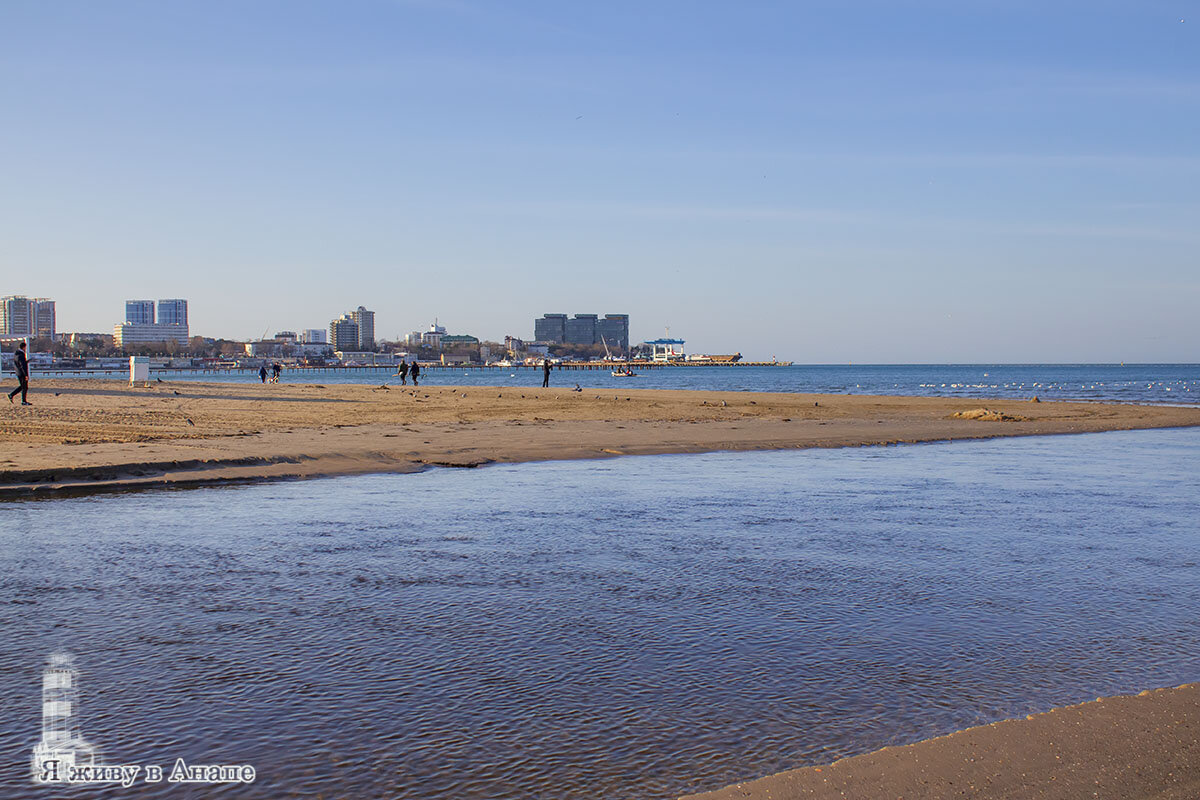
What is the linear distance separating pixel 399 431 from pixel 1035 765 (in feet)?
63.8

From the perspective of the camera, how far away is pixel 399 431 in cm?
2227

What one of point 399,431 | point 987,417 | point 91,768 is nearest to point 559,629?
point 91,768

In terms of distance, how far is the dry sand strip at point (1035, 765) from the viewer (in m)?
3.84

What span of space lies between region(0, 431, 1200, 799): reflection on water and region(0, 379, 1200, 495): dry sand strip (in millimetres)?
2532

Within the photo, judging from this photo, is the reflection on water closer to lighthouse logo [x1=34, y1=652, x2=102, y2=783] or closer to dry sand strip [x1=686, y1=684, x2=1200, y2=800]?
lighthouse logo [x1=34, y1=652, x2=102, y2=783]

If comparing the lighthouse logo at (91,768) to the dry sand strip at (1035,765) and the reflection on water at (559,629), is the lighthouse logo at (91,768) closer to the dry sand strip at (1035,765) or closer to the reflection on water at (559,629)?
the reflection on water at (559,629)

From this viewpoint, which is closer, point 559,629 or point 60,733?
point 60,733

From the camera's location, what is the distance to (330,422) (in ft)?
82.3

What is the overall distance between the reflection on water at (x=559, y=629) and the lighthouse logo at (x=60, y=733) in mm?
68

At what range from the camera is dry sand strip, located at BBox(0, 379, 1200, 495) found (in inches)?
577

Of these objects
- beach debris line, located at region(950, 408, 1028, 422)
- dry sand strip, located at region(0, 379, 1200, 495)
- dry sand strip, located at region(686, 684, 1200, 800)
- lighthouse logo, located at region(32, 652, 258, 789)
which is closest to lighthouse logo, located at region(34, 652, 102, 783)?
lighthouse logo, located at region(32, 652, 258, 789)

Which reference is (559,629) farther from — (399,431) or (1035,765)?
(399,431)

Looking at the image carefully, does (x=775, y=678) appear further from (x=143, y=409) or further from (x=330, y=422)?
(x=143, y=409)

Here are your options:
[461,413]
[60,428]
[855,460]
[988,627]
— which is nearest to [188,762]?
[988,627]
